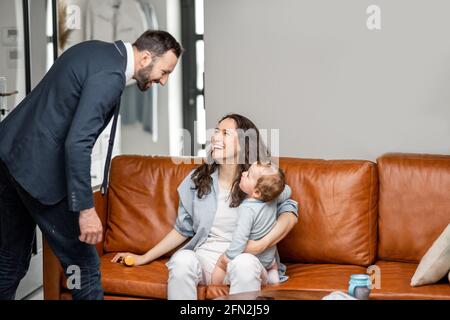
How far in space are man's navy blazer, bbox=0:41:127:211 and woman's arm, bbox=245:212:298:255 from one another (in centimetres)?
76

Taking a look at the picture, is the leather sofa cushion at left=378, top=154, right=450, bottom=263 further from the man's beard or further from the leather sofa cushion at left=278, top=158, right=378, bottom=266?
the man's beard

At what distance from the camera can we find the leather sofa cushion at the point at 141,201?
3.42 meters

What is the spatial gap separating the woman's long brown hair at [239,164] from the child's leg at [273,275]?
0.96 feet

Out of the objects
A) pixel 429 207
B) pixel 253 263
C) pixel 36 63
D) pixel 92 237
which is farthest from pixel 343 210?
pixel 36 63

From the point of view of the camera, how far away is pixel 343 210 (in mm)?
3285

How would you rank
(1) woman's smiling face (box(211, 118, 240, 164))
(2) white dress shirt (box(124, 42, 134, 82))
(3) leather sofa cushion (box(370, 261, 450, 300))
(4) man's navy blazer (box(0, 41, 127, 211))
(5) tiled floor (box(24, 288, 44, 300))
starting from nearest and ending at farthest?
1. (4) man's navy blazer (box(0, 41, 127, 211))
2. (2) white dress shirt (box(124, 42, 134, 82))
3. (3) leather sofa cushion (box(370, 261, 450, 300))
4. (1) woman's smiling face (box(211, 118, 240, 164))
5. (5) tiled floor (box(24, 288, 44, 300))

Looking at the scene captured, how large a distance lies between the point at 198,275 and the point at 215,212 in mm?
309

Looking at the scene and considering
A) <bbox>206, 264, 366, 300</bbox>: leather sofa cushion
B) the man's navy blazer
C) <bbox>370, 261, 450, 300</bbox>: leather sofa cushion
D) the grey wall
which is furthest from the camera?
the grey wall

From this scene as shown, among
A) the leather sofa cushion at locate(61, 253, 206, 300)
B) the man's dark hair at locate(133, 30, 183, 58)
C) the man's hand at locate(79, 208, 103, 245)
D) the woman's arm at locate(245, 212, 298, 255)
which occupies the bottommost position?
the leather sofa cushion at locate(61, 253, 206, 300)

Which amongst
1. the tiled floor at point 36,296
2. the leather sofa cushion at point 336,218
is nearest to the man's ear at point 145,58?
the leather sofa cushion at point 336,218

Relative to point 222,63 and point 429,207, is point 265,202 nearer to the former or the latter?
point 429,207

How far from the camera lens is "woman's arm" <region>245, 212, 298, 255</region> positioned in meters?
2.98

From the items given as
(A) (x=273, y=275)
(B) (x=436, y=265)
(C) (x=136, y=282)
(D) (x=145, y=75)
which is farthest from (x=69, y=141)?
(B) (x=436, y=265)

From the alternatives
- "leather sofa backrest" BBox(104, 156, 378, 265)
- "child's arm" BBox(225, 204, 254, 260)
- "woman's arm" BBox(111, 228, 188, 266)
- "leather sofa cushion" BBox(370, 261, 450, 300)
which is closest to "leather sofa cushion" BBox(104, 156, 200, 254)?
"leather sofa backrest" BBox(104, 156, 378, 265)
